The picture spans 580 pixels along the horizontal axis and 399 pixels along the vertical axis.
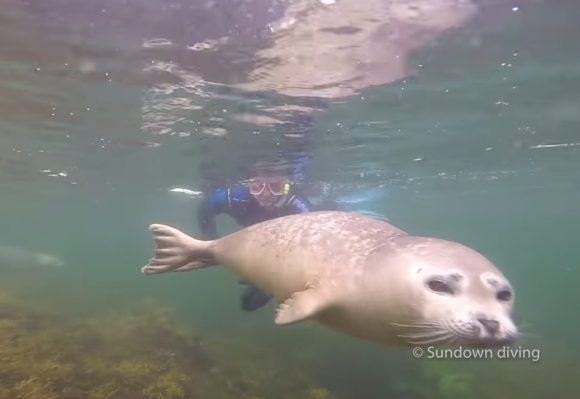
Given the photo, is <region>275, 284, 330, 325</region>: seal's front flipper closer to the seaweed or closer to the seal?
the seal

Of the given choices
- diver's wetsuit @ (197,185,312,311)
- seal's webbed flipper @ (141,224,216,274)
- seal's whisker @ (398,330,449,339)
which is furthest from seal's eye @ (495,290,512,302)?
diver's wetsuit @ (197,185,312,311)

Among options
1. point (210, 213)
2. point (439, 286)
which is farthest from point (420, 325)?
point (210, 213)

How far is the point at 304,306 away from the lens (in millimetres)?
4395

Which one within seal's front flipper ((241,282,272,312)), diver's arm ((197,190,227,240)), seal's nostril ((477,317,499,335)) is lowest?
seal's front flipper ((241,282,272,312))

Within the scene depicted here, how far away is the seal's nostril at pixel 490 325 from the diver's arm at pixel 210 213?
7653mm

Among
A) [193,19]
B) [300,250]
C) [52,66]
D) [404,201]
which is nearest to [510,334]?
[300,250]

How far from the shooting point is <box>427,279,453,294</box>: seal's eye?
12.2 feet

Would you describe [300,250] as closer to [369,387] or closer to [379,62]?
[379,62]

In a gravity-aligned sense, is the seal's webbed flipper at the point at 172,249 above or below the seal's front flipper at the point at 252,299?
above

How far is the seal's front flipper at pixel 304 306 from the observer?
4289 millimetres

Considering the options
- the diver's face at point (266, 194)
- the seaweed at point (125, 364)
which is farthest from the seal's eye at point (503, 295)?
the diver's face at point (266, 194)

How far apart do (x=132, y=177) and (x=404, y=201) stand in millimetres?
19602

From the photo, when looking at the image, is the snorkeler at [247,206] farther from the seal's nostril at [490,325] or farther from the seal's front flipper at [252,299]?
the seal's nostril at [490,325]

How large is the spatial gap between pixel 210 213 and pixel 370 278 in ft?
22.2
